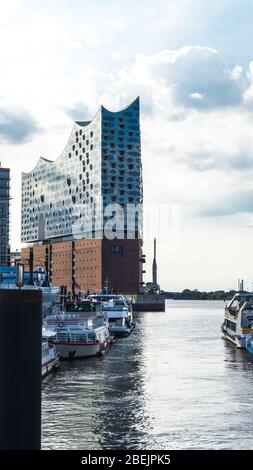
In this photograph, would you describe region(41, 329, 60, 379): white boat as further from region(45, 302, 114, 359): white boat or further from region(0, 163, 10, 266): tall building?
region(0, 163, 10, 266): tall building

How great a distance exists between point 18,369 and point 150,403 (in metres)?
32.5

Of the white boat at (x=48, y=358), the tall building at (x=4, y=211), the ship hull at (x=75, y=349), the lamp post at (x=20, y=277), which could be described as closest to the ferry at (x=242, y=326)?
the ship hull at (x=75, y=349)

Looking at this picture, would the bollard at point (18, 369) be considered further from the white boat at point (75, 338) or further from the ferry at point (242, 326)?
the ferry at point (242, 326)

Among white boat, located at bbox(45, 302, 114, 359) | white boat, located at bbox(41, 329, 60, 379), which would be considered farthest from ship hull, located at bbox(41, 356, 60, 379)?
white boat, located at bbox(45, 302, 114, 359)

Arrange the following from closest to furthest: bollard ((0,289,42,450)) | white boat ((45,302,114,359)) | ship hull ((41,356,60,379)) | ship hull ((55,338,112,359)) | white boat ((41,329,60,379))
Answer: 1. bollard ((0,289,42,450))
2. ship hull ((41,356,60,379))
3. white boat ((41,329,60,379))
4. ship hull ((55,338,112,359))
5. white boat ((45,302,114,359))

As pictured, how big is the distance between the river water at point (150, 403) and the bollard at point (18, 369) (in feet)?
67.8

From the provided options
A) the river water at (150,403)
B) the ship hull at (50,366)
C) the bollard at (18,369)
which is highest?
the bollard at (18,369)

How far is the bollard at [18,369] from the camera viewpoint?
323 inches

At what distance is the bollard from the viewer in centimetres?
821

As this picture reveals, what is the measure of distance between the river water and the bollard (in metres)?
20.7

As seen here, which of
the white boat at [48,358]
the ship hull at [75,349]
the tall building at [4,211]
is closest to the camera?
the white boat at [48,358]

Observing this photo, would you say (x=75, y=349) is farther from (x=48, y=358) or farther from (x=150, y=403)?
(x=150, y=403)

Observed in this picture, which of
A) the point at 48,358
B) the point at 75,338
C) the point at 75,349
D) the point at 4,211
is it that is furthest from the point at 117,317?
the point at 4,211

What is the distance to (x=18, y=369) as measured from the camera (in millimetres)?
8211
